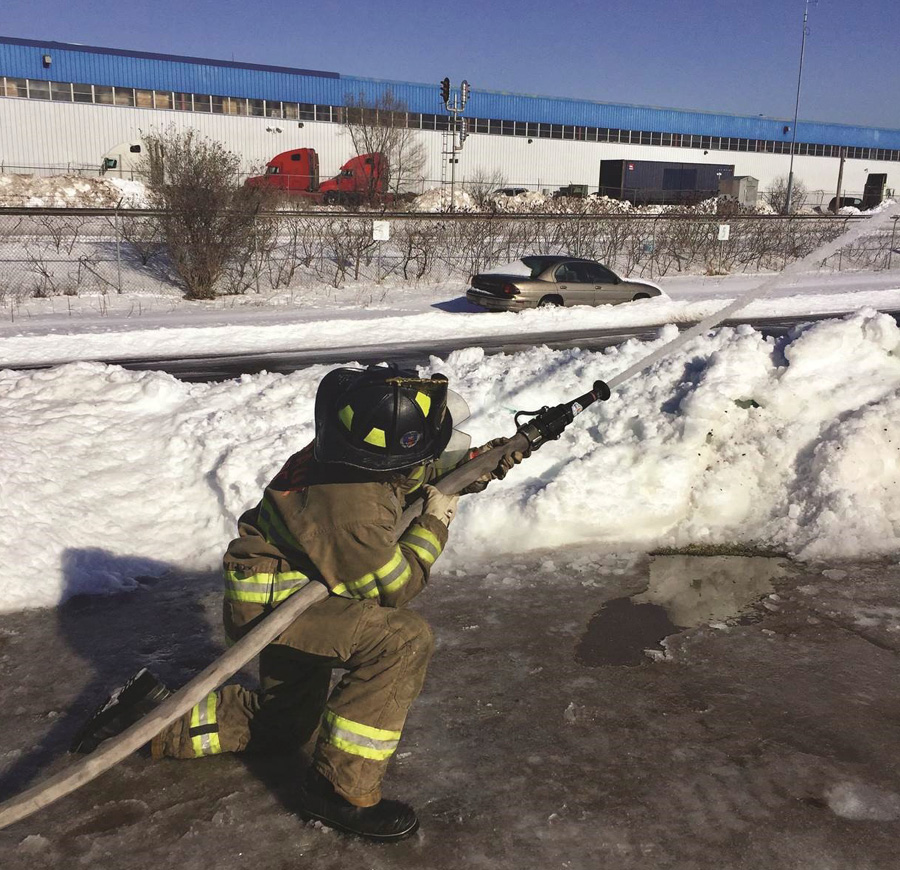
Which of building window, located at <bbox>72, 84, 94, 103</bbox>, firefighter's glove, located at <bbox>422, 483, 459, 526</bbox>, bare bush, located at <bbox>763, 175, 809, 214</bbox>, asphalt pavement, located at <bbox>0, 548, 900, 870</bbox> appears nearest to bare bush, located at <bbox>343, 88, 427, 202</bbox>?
building window, located at <bbox>72, 84, 94, 103</bbox>

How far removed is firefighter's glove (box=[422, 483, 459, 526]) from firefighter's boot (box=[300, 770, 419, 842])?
978 mm

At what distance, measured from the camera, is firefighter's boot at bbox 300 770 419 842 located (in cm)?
294

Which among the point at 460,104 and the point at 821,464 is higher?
the point at 460,104

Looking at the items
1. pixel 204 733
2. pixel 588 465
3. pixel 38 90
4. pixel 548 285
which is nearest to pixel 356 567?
pixel 204 733

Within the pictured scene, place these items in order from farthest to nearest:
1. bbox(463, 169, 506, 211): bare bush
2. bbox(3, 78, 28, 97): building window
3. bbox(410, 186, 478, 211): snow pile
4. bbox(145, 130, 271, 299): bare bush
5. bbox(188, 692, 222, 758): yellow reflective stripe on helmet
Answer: bbox(463, 169, 506, 211): bare bush < bbox(3, 78, 28, 97): building window < bbox(410, 186, 478, 211): snow pile < bbox(145, 130, 271, 299): bare bush < bbox(188, 692, 222, 758): yellow reflective stripe on helmet

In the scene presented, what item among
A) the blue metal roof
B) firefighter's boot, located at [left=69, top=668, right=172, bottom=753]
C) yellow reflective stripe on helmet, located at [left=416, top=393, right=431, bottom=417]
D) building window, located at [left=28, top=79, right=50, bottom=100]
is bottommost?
firefighter's boot, located at [left=69, top=668, right=172, bottom=753]

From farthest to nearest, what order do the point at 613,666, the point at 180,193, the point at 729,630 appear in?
the point at 180,193 < the point at 729,630 < the point at 613,666

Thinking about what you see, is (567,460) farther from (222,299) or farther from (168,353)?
(222,299)

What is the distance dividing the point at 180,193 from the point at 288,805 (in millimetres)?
19002

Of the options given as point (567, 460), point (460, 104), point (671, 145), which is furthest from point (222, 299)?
point (671, 145)

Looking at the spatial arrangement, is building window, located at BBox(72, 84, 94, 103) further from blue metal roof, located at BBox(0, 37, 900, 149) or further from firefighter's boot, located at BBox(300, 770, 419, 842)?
firefighter's boot, located at BBox(300, 770, 419, 842)

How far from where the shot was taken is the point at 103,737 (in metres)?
3.35

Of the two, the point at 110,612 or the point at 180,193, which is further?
the point at 180,193

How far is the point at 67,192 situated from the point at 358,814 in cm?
4051
